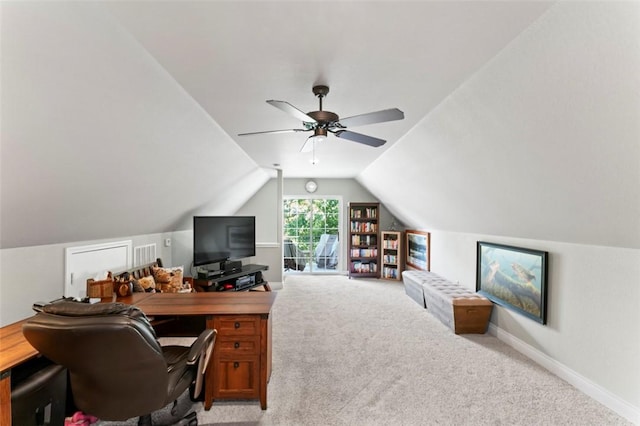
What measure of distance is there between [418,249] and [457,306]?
2743 millimetres

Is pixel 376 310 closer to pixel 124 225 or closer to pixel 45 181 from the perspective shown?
pixel 124 225

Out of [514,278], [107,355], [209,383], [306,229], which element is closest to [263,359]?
[209,383]

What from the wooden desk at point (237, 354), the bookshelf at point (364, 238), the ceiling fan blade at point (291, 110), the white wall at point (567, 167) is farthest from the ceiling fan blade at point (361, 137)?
the bookshelf at point (364, 238)

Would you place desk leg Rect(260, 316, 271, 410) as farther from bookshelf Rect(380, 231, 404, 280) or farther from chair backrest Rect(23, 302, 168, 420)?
bookshelf Rect(380, 231, 404, 280)

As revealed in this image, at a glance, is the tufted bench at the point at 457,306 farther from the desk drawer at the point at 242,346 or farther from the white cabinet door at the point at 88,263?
the white cabinet door at the point at 88,263

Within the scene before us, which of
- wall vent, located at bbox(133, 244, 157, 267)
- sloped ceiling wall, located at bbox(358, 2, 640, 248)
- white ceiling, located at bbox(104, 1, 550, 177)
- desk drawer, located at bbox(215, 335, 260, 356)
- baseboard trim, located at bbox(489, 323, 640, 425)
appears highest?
white ceiling, located at bbox(104, 1, 550, 177)

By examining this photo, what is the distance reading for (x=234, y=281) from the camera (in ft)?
16.4

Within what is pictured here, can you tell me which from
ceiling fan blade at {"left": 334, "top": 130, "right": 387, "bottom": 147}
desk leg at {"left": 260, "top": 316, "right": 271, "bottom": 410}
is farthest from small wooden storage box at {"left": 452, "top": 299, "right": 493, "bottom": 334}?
desk leg at {"left": 260, "top": 316, "right": 271, "bottom": 410}

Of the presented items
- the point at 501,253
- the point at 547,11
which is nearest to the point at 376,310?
the point at 501,253

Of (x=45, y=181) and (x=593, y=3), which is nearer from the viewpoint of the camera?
(x=593, y=3)

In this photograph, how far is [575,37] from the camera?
1.47 metres

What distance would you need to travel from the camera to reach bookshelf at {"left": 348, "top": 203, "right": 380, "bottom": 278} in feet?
23.8

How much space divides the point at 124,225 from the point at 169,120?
4.93 ft

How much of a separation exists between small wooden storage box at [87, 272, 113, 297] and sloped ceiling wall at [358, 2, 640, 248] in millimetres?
3279
